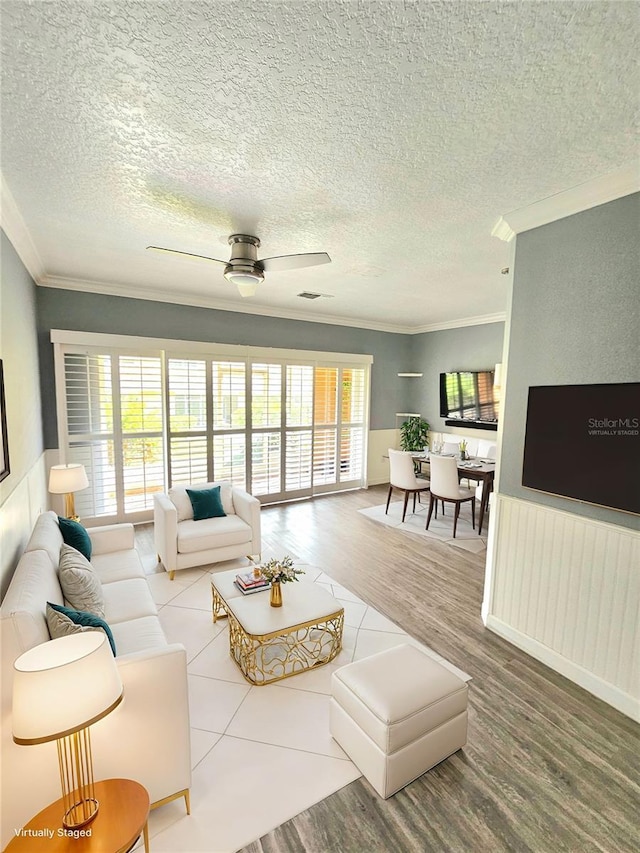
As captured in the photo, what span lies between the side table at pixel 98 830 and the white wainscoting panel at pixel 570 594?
2458 mm

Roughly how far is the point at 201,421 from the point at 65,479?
203 centimetres

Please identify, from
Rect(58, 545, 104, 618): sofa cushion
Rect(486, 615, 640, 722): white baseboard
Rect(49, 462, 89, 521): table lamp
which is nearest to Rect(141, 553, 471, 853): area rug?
Rect(486, 615, 640, 722): white baseboard

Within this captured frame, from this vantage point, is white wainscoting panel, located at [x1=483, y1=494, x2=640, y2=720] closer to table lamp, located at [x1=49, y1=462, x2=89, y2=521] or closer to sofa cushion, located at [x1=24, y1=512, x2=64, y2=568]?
sofa cushion, located at [x1=24, y1=512, x2=64, y2=568]

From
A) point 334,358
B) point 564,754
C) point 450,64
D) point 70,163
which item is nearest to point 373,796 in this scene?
point 564,754

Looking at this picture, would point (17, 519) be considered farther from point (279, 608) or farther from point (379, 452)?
point (379, 452)

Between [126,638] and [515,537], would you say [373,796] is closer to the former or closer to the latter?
[126,638]

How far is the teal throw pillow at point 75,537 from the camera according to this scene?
109 inches

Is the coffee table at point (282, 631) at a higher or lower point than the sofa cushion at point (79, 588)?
lower

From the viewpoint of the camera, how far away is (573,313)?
93.6 inches

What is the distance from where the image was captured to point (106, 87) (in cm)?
150

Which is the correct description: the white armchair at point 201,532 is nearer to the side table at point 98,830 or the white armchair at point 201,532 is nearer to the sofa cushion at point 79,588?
the sofa cushion at point 79,588

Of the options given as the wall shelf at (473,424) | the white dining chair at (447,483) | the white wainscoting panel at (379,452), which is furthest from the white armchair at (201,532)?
the wall shelf at (473,424)

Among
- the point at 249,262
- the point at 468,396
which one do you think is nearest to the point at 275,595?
the point at 249,262

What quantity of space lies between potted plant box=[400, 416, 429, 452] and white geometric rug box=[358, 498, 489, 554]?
1.21m
